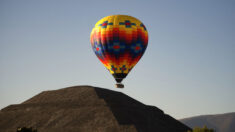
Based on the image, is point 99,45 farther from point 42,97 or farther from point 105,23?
point 42,97

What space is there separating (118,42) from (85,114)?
2921cm

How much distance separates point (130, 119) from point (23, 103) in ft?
114

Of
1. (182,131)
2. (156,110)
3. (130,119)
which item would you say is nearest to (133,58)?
(130,119)

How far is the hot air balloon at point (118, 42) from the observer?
4844 centimetres

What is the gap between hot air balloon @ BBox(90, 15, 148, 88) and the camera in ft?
159

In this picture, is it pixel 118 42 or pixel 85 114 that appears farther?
pixel 85 114

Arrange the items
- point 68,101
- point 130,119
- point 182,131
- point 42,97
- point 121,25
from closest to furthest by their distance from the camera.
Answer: point 121,25 < point 130,119 < point 182,131 < point 68,101 < point 42,97

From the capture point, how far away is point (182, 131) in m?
77.8

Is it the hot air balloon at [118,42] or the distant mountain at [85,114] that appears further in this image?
the distant mountain at [85,114]

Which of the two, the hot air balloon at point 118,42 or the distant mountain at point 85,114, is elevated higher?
the hot air balloon at point 118,42

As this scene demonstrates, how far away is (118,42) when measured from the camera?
48.4 metres

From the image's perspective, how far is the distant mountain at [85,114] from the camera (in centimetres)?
6831

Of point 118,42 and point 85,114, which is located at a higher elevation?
point 118,42

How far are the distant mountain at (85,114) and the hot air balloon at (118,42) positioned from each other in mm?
17935
